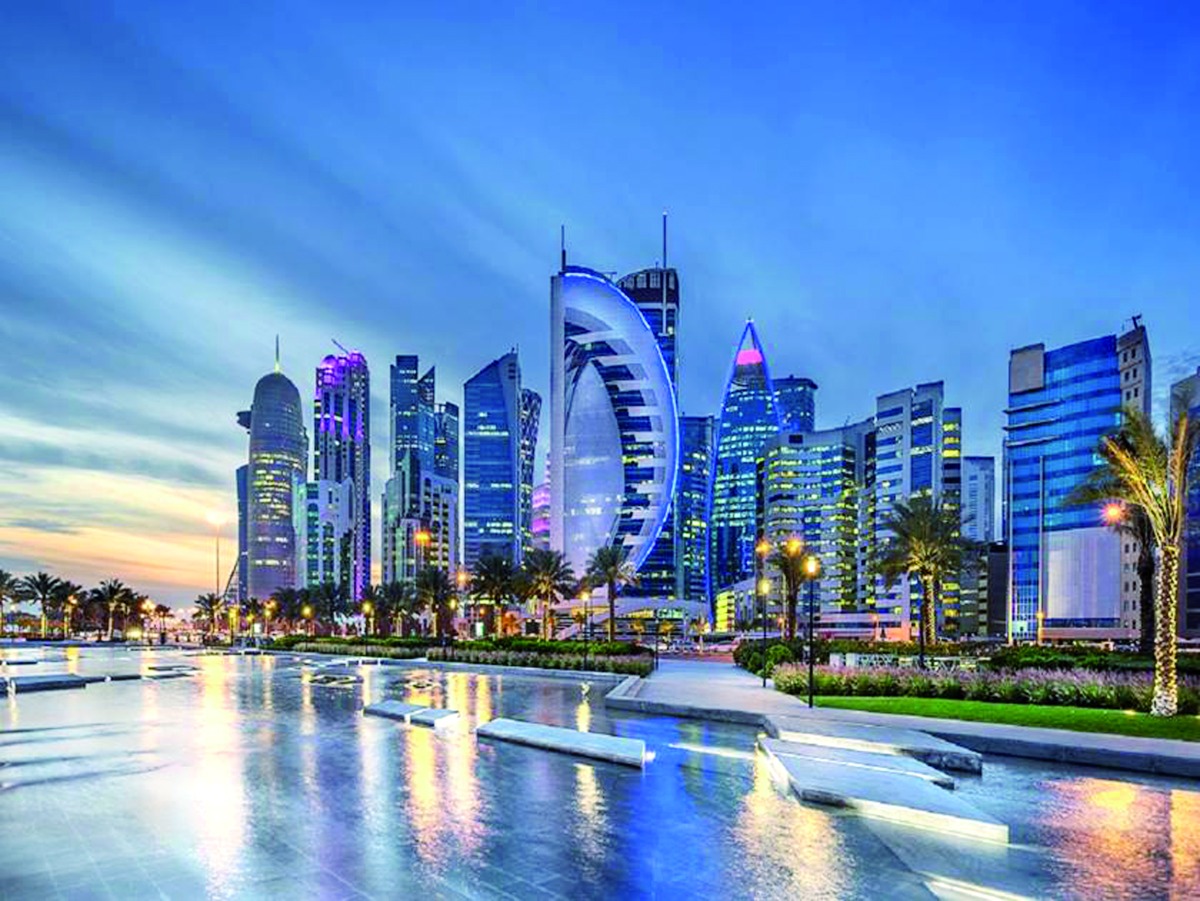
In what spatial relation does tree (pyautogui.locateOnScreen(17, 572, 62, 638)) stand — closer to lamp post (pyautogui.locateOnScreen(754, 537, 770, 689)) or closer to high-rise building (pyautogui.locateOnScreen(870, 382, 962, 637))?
lamp post (pyautogui.locateOnScreen(754, 537, 770, 689))

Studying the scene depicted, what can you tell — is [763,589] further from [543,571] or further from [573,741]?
[573,741]

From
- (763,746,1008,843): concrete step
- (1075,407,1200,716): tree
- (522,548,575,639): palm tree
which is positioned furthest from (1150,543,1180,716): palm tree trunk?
(522,548,575,639): palm tree

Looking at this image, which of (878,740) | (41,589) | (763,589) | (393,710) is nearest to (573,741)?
(878,740)

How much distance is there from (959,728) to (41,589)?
11976 centimetres

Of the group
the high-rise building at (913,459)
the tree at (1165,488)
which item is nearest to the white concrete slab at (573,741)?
the tree at (1165,488)

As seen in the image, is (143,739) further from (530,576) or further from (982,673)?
(530,576)

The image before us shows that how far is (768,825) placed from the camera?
10727 mm

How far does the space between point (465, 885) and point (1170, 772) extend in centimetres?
1281

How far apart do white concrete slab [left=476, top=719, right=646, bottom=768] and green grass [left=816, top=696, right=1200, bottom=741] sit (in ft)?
25.7

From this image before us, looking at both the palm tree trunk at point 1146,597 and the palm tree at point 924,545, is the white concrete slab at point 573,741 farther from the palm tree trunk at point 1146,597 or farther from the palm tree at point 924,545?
the palm tree at point 924,545

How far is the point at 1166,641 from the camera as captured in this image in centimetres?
1942

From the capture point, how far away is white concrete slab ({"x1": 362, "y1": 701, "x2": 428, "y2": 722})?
21.9m

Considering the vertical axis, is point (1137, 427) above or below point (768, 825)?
above

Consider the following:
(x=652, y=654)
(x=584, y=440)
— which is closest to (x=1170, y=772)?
(x=652, y=654)
